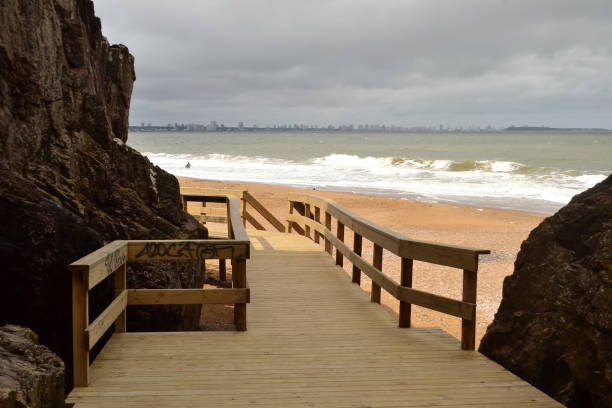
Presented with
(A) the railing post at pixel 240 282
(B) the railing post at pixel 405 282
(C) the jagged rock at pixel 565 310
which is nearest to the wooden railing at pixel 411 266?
(B) the railing post at pixel 405 282

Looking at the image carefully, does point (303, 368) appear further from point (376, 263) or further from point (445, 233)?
point (445, 233)

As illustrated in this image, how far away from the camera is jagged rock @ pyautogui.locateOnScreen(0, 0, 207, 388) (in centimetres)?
447

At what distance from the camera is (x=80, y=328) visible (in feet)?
13.3

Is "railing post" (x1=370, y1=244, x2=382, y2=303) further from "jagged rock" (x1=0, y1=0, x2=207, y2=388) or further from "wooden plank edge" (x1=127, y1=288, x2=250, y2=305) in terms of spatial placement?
"jagged rock" (x1=0, y1=0, x2=207, y2=388)

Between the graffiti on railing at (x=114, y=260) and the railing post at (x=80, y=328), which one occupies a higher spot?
the graffiti on railing at (x=114, y=260)

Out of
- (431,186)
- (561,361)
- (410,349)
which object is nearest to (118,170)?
(410,349)

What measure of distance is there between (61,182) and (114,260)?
1.78 metres

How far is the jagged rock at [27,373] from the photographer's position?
2.86 meters

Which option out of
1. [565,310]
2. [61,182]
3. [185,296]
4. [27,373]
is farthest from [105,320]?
[565,310]

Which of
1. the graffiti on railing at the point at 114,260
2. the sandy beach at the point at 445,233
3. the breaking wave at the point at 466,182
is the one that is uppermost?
the graffiti on railing at the point at 114,260

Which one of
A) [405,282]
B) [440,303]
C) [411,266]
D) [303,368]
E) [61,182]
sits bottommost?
[303,368]

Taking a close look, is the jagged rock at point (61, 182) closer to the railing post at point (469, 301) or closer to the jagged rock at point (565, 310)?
the railing post at point (469, 301)

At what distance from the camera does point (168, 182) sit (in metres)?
7.51

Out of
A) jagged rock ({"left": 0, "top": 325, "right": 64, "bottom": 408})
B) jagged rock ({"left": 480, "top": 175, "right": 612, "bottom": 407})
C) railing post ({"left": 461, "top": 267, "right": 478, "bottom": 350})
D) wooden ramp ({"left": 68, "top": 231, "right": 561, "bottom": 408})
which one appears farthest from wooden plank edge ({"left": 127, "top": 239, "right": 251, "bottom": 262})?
jagged rock ({"left": 480, "top": 175, "right": 612, "bottom": 407})
